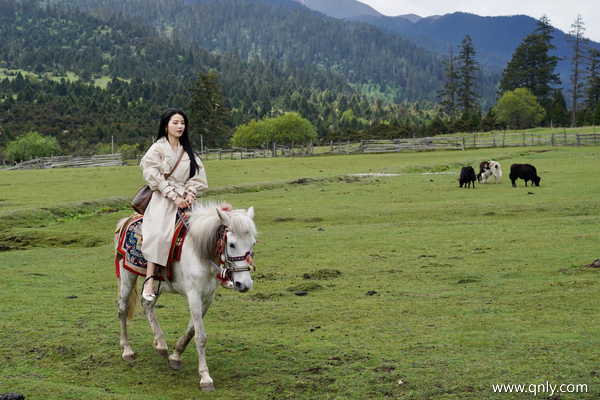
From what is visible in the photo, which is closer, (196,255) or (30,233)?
(196,255)

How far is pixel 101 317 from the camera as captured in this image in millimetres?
7676

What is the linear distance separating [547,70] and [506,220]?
113712 mm

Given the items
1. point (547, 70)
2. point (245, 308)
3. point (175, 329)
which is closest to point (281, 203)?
point (245, 308)

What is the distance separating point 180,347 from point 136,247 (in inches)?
55.0

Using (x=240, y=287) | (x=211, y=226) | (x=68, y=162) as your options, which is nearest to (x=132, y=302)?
(x=211, y=226)

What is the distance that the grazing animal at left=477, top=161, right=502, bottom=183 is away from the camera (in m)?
27.6

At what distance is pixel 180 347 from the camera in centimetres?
572

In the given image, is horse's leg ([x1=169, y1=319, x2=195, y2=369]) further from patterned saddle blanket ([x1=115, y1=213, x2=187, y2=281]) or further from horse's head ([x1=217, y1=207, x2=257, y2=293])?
horse's head ([x1=217, y1=207, x2=257, y2=293])

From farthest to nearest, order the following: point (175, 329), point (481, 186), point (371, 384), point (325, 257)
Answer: point (481, 186) → point (325, 257) → point (175, 329) → point (371, 384)

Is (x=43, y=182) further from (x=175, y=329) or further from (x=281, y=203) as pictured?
(x=175, y=329)

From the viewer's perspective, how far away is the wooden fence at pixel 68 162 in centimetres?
6247

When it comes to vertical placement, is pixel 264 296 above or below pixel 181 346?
below

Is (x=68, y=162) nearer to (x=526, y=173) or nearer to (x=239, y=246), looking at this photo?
(x=526, y=173)

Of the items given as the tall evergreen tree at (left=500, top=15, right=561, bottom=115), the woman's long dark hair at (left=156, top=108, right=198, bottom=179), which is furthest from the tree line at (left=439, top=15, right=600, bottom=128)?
the woman's long dark hair at (left=156, top=108, right=198, bottom=179)
